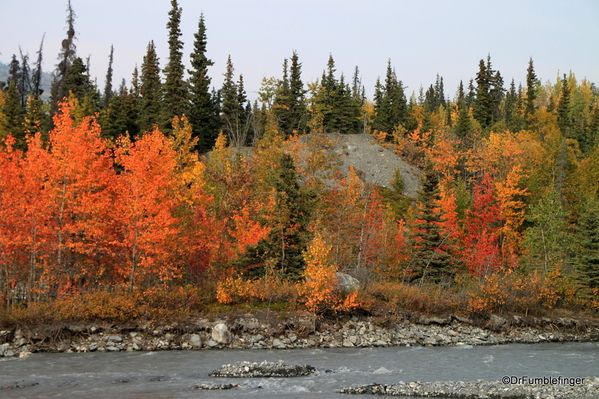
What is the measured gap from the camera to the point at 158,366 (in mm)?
24828

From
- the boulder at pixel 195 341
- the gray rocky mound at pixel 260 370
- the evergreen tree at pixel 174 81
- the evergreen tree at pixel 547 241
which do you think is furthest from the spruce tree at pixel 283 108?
the gray rocky mound at pixel 260 370

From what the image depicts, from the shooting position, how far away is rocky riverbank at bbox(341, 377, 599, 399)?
19281 millimetres

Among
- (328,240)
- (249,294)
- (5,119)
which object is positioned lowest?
(249,294)

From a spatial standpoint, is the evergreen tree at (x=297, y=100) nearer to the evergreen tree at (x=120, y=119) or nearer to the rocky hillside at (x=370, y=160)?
the rocky hillside at (x=370, y=160)

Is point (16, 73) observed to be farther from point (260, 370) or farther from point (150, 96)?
point (260, 370)

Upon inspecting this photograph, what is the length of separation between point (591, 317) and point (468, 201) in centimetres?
1959

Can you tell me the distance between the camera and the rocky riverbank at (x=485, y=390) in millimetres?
19281

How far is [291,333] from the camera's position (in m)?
31.9

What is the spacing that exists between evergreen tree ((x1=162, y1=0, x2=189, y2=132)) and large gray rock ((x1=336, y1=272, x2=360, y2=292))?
37.3 metres

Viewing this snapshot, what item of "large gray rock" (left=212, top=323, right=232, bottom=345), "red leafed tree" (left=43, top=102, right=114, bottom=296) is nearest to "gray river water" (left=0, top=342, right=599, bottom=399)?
"large gray rock" (left=212, top=323, right=232, bottom=345)

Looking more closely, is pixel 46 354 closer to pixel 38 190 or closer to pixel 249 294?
pixel 38 190

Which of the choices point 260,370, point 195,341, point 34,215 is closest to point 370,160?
point 195,341

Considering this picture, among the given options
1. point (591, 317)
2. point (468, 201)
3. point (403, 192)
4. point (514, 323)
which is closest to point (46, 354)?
point (514, 323)

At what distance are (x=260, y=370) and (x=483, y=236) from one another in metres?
32.1
